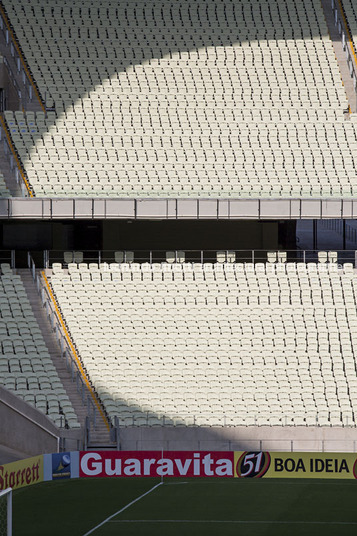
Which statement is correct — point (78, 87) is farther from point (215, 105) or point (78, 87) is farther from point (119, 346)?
point (119, 346)

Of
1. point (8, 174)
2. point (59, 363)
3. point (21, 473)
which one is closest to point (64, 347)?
point (59, 363)

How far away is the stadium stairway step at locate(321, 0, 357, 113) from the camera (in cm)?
4828

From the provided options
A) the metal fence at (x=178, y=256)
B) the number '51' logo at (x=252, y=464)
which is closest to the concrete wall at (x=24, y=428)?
the number '51' logo at (x=252, y=464)

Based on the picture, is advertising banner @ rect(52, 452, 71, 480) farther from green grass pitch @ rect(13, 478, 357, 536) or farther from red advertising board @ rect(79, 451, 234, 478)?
red advertising board @ rect(79, 451, 234, 478)

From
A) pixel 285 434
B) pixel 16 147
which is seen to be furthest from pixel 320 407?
pixel 16 147

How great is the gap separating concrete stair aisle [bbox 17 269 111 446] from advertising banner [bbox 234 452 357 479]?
558cm

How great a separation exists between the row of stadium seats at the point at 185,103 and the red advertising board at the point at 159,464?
14027 millimetres

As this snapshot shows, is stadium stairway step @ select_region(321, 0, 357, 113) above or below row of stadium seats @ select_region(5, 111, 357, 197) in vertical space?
above

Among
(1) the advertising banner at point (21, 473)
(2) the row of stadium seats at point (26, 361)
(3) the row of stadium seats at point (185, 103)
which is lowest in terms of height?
(1) the advertising banner at point (21, 473)

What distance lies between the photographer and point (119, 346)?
126 ft

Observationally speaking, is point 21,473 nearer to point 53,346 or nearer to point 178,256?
point 53,346


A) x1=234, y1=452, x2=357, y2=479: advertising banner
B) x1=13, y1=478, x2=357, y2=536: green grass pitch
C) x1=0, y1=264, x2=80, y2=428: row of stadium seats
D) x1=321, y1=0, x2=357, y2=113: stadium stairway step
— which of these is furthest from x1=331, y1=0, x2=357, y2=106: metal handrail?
x1=13, y1=478, x2=357, y2=536: green grass pitch

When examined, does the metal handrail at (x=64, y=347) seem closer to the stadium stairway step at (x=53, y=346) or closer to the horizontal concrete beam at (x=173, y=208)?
the stadium stairway step at (x=53, y=346)

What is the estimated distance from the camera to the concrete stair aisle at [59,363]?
115 ft
